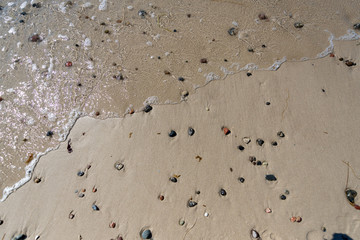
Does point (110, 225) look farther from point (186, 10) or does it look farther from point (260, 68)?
point (186, 10)

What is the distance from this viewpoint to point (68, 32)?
5.51 metres

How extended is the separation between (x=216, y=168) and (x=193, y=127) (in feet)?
2.94

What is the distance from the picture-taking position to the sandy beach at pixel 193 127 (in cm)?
406

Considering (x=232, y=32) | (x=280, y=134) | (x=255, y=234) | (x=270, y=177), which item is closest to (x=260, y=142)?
(x=280, y=134)

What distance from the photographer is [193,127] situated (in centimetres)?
457

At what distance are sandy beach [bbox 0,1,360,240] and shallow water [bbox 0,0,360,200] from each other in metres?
0.03

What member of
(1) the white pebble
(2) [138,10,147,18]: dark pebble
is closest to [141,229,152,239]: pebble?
(2) [138,10,147,18]: dark pebble

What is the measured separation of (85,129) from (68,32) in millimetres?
2516

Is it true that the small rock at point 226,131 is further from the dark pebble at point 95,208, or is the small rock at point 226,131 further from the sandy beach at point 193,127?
the dark pebble at point 95,208

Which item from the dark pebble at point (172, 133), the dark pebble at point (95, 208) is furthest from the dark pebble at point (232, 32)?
the dark pebble at point (95, 208)

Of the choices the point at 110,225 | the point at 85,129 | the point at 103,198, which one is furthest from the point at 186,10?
the point at 110,225

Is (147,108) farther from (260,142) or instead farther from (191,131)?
(260,142)

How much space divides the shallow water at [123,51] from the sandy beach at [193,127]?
0.03 m

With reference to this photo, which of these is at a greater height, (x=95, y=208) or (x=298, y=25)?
(x=298, y=25)
